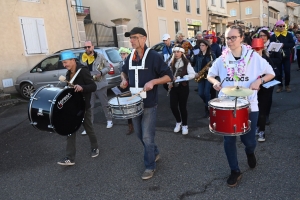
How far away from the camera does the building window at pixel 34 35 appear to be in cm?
1169

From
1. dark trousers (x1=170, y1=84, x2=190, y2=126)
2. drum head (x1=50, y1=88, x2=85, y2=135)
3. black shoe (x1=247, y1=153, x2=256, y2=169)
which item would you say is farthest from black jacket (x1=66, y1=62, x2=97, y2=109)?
black shoe (x1=247, y1=153, x2=256, y2=169)

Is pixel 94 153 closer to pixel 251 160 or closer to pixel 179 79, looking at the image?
pixel 179 79

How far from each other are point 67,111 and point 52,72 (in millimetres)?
6380

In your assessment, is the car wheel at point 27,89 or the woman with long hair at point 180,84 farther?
the car wheel at point 27,89

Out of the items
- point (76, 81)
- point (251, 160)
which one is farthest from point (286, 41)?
point (76, 81)

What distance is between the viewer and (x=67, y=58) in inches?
148

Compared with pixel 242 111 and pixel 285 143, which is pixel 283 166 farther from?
pixel 242 111

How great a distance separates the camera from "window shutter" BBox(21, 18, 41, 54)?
11672 mm

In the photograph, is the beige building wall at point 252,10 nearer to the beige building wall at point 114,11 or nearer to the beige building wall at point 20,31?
the beige building wall at point 114,11

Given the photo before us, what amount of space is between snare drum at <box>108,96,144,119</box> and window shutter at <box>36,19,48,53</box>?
34.3 ft

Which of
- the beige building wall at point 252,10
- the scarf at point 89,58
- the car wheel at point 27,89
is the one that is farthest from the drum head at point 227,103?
the beige building wall at point 252,10

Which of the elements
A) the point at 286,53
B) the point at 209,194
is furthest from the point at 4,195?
the point at 286,53

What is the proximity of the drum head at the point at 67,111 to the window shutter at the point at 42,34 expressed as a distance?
9662mm

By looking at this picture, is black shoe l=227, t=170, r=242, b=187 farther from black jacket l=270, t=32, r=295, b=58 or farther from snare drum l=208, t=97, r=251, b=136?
black jacket l=270, t=32, r=295, b=58
